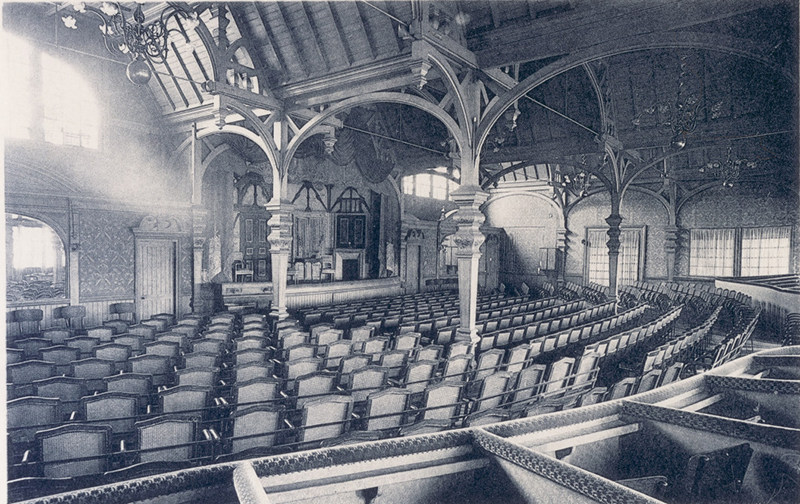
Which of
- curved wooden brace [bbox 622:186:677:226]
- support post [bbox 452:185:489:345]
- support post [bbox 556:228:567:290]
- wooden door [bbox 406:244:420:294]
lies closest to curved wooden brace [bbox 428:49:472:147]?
support post [bbox 452:185:489:345]

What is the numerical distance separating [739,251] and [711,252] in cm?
98

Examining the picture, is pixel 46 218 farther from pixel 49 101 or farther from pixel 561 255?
pixel 561 255

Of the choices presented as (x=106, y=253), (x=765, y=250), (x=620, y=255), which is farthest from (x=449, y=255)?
(x=106, y=253)

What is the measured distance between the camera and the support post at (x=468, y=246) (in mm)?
8203

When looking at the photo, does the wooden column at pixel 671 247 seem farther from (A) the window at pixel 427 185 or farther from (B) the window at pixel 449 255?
(A) the window at pixel 427 185

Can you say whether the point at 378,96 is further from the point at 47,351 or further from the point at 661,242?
the point at 661,242

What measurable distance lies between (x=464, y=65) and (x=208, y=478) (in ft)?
24.3

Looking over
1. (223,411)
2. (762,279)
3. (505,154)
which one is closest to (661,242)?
(762,279)

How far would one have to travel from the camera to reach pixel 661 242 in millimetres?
21078

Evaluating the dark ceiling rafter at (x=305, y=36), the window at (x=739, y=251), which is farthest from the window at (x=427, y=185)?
the dark ceiling rafter at (x=305, y=36)

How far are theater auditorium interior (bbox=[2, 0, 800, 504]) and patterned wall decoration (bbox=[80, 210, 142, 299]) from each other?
0.07 m

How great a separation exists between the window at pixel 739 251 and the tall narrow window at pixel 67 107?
22734mm

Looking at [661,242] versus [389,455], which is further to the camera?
[661,242]

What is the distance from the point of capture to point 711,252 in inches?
797
